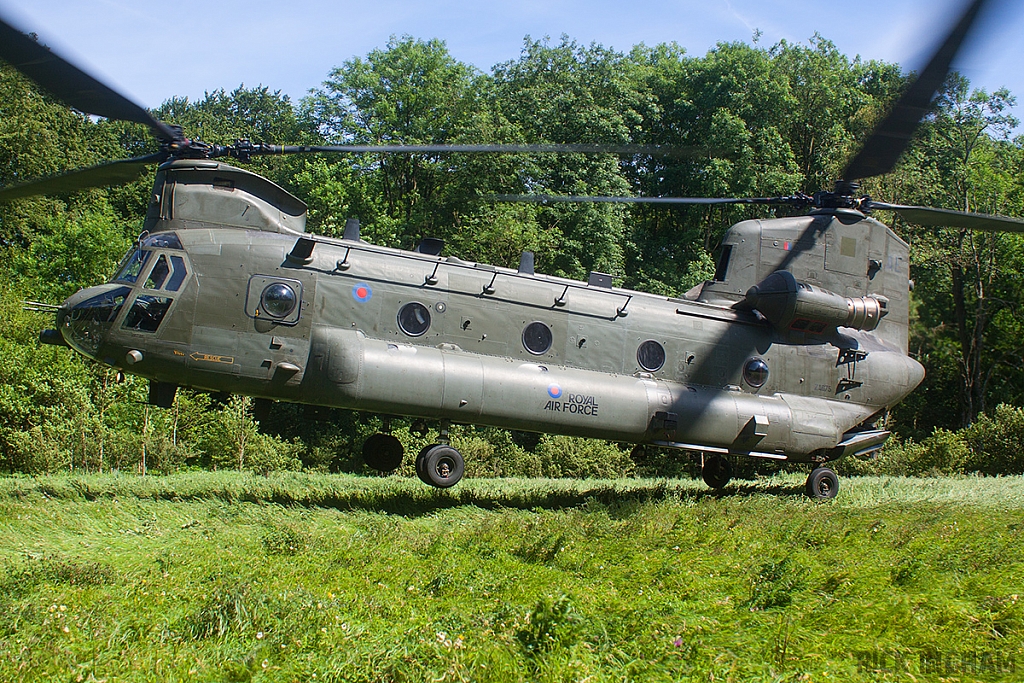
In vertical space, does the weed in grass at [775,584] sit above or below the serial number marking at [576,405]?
below

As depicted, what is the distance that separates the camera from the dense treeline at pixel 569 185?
2886 cm

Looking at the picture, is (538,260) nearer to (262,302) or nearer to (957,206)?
(957,206)

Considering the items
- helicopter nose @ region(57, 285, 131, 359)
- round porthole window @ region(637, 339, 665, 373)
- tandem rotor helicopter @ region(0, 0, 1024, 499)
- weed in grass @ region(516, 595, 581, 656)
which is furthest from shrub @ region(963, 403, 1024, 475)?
helicopter nose @ region(57, 285, 131, 359)

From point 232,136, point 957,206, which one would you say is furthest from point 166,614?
point 232,136

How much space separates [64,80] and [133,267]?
8.26ft

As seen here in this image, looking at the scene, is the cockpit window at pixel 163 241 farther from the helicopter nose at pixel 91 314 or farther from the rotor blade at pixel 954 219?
the rotor blade at pixel 954 219

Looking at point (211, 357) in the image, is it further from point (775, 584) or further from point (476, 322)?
point (775, 584)

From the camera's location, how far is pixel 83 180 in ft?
36.8

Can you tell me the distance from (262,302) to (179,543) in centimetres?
355

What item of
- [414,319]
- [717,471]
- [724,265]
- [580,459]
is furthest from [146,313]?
[580,459]

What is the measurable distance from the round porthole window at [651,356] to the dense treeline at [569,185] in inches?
450

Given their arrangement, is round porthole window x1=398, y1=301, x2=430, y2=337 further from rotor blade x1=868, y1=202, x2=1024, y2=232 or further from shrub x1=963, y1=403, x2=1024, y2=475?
shrub x1=963, y1=403, x2=1024, y2=475

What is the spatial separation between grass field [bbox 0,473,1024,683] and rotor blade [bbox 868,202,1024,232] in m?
4.61

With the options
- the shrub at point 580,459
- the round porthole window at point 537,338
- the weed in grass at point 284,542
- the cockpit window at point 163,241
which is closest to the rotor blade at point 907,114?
the round porthole window at point 537,338
